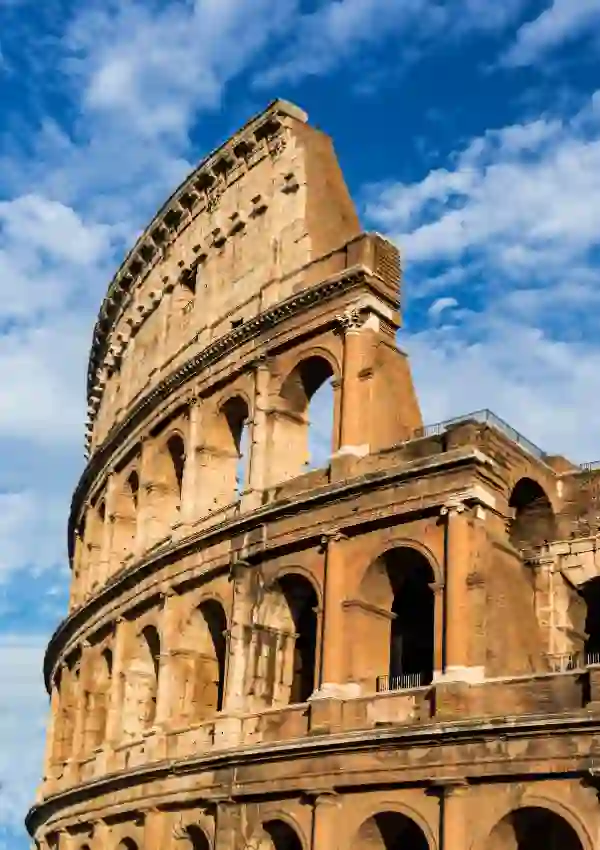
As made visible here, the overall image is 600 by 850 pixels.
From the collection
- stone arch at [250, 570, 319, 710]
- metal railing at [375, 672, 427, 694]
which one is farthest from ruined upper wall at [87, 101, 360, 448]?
metal railing at [375, 672, 427, 694]

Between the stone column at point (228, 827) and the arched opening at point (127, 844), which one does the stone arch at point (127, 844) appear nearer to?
the arched opening at point (127, 844)

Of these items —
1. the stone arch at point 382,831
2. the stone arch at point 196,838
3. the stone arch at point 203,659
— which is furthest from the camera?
the stone arch at point 203,659

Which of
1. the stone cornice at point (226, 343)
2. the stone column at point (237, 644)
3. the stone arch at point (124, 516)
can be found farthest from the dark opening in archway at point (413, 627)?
the stone arch at point (124, 516)

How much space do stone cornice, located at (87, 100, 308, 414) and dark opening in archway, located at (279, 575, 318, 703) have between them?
10.1m

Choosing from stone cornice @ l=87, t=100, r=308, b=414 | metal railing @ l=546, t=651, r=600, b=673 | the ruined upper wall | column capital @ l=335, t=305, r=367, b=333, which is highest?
stone cornice @ l=87, t=100, r=308, b=414

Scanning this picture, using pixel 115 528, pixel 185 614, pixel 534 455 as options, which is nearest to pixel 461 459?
pixel 534 455

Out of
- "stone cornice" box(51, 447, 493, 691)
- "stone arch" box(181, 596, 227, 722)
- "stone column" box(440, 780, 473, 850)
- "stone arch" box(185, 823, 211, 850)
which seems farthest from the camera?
"stone arch" box(181, 596, 227, 722)

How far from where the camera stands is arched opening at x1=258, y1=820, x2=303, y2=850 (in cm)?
1959

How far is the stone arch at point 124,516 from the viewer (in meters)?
29.3

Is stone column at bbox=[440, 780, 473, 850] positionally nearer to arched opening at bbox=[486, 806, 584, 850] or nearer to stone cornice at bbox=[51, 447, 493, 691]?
A: arched opening at bbox=[486, 806, 584, 850]

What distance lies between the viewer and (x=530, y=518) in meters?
21.1

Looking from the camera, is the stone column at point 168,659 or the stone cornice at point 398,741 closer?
the stone cornice at point 398,741

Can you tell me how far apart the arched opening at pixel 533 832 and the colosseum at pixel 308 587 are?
4 centimetres

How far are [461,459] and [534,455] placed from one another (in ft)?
8.65
